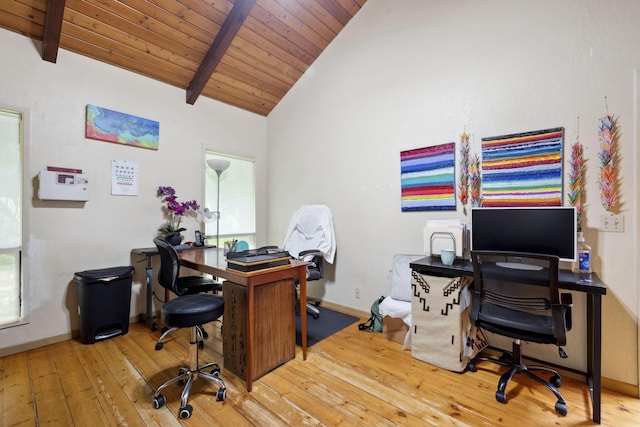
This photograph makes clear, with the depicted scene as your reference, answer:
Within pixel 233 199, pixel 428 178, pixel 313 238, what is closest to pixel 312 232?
pixel 313 238

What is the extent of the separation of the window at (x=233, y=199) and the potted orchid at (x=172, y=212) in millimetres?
353

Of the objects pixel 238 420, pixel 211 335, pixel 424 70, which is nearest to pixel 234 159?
pixel 211 335

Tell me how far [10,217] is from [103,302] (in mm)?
1038

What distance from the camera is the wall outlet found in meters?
1.87

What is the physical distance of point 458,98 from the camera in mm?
2504

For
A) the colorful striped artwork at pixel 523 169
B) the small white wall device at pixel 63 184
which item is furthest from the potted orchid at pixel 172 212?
the colorful striped artwork at pixel 523 169

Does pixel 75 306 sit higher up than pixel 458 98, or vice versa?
pixel 458 98

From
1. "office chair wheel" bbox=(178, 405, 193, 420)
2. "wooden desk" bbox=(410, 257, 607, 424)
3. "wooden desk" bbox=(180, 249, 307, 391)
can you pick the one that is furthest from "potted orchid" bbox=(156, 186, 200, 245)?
"wooden desk" bbox=(410, 257, 607, 424)

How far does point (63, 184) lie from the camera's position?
2559 millimetres

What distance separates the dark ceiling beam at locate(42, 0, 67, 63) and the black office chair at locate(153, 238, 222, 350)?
192 centimetres

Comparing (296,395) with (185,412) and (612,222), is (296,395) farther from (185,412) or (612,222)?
(612,222)

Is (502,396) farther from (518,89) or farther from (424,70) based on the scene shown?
(424,70)

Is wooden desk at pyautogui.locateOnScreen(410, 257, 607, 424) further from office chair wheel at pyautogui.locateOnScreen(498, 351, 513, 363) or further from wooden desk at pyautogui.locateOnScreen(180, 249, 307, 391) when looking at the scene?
wooden desk at pyautogui.locateOnScreen(180, 249, 307, 391)

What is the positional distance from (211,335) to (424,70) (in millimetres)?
3291
